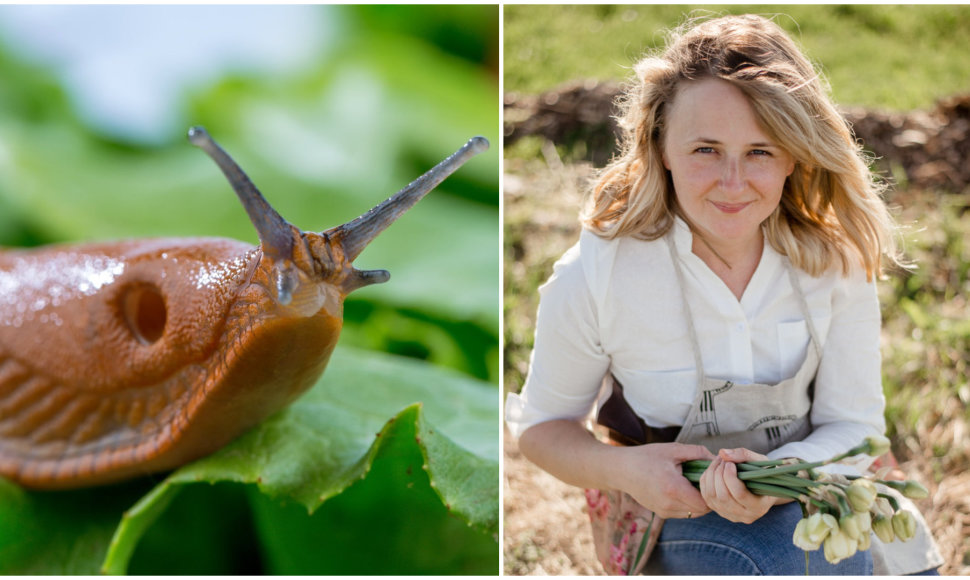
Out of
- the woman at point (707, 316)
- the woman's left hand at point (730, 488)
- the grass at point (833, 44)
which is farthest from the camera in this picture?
the grass at point (833, 44)

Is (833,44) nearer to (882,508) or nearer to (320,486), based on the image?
(882,508)

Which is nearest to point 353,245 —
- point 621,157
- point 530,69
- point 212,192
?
point 621,157

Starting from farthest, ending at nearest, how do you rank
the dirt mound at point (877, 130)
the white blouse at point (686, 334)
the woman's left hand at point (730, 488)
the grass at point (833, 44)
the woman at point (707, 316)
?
the grass at point (833, 44) < the dirt mound at point (877, 130) < the white blouse at point (686, 334) < the woman at point (707, 316) < the woman's left hand at point (730, 488)

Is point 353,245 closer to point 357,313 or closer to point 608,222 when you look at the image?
point 608,222

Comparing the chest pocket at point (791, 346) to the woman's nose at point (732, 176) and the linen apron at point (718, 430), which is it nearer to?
the linen apron at point (718, 430)

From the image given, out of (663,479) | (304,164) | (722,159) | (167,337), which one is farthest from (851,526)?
(304,164)

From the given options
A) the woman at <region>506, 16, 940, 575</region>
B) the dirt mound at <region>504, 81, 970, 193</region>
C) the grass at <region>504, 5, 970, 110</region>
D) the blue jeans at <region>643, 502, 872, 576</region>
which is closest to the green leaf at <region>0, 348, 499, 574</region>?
the woman at <region>506, 16, 940, 575</region>

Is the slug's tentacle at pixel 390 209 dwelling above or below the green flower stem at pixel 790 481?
above

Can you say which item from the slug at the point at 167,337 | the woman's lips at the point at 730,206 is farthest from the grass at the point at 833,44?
the slug at the point at 167,337
